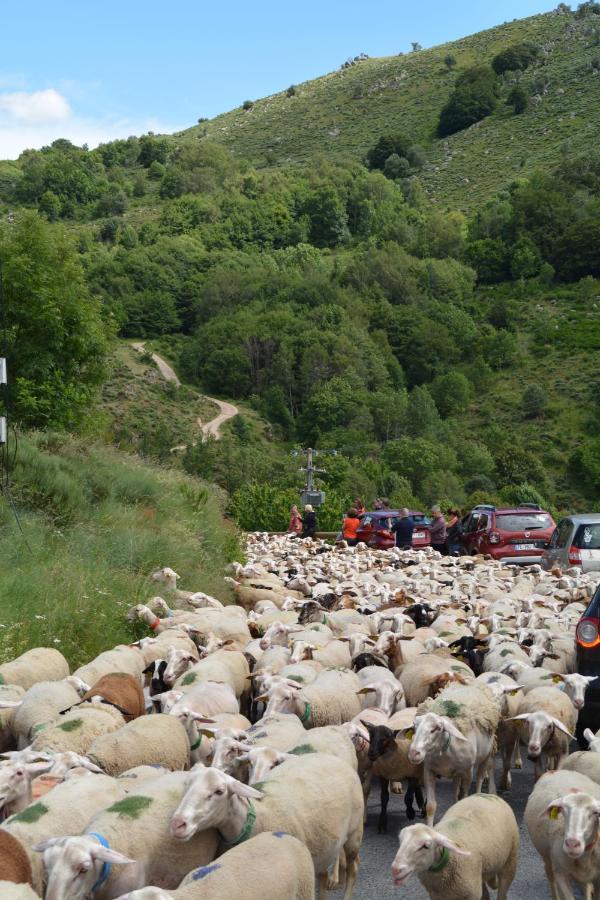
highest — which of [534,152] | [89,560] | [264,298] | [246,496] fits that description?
[534,152]

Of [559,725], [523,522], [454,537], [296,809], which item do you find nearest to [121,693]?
[296,809]

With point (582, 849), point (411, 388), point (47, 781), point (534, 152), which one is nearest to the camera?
point (582, 849)

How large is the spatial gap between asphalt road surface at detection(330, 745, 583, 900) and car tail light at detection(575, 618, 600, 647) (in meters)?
1.24

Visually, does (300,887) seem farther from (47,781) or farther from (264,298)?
(264,298)

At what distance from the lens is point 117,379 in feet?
276

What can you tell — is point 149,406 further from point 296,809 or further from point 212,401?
point 296,809

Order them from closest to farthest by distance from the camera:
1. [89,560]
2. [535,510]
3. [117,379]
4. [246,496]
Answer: [89,560] → [535,510] → [246,496] → [117,379]

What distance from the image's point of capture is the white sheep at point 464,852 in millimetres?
5586

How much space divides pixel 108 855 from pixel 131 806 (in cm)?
71

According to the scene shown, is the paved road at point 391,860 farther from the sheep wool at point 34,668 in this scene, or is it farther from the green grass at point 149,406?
the green grass at point 149,406

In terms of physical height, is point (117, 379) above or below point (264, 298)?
below

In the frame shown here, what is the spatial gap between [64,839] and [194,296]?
111 m

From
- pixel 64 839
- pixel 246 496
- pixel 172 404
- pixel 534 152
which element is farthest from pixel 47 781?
pixel 534 152

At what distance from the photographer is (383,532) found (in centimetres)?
2653
